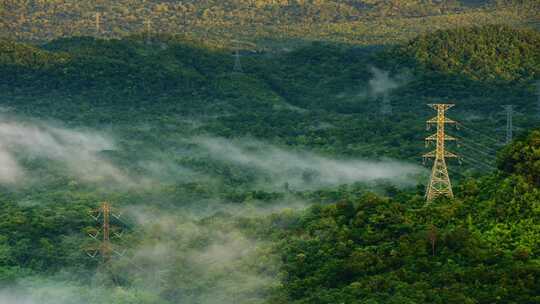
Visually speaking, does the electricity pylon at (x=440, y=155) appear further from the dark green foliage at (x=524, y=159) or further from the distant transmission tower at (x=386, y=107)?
the distant transmission tower at (x=386, y=107)

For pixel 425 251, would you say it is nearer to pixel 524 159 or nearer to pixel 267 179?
pixel 524 159

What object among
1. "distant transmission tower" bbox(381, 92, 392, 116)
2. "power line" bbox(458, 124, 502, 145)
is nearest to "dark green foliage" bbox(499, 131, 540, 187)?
"power line" bbox(458, 124, 502, 145)

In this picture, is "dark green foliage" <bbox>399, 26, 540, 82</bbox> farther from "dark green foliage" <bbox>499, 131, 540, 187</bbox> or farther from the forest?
"dark green foliage" <bbox>499, 131, 540, 187</bbox>

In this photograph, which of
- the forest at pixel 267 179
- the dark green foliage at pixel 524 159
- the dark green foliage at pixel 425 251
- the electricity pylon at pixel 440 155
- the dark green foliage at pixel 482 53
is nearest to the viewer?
the dark green foliage at pixel 425 251

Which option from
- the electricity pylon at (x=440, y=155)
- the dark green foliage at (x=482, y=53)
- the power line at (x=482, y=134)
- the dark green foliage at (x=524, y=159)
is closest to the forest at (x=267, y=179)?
the dark green foliage at (x=524, y=159)

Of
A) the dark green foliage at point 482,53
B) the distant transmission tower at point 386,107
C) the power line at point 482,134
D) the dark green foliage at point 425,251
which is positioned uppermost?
the dark green foliage at point 425,251

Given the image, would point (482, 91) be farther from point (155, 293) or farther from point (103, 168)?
point (155, 293)

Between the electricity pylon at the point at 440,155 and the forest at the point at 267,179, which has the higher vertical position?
the electricity pylon at the point at 440,155

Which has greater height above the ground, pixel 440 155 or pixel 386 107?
pixel 440 155

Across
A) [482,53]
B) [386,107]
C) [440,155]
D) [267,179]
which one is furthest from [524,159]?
[482,53]
